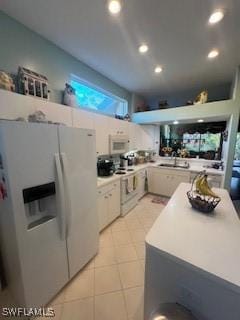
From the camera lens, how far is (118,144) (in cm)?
346

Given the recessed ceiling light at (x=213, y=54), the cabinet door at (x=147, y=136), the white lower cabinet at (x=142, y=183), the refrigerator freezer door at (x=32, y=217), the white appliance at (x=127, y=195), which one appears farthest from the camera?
the cabinet door at (x=147, y=136)

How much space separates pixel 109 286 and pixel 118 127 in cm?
279

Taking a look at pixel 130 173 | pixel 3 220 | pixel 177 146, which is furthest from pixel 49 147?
pixel 177 146

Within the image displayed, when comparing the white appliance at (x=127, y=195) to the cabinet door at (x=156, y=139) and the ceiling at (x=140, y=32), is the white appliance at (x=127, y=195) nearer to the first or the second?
the cabinet door at (x=156, y=139)

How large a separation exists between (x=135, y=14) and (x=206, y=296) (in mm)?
2550

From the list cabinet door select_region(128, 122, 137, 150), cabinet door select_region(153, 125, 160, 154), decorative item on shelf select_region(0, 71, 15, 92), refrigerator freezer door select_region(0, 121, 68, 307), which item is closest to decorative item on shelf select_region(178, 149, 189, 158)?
cabinet door select_region(153, 125, 160, 154)

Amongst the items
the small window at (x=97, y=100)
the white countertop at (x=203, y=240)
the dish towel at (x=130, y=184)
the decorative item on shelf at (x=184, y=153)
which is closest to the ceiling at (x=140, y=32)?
the small window at (x=97, y=100)

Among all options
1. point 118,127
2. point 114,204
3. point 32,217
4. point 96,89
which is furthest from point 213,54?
point 32,217

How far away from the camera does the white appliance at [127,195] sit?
10.4 ft

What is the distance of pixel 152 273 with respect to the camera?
108cm

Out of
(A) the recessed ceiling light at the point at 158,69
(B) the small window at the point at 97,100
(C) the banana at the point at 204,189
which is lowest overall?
(C) the banana at the point at 204,189

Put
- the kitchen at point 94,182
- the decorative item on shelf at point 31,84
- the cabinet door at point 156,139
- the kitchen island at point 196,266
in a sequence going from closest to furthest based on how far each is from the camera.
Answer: the kitchen island at point 196,266, the kitchen at point 94,182, the decorative item on shelf at point 31,84, the cabinet door at point 156,139

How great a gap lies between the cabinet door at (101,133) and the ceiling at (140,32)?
999 mm

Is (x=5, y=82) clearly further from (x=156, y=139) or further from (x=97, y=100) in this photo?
(x=156, y=139)
